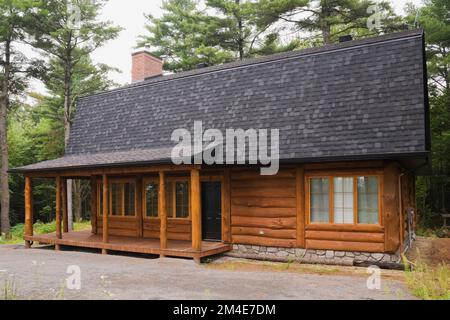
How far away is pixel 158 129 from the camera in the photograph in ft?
47.2

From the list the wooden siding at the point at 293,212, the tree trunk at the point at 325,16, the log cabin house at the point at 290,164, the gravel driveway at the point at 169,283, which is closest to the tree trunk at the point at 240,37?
the tree trunk at the point at 325,16

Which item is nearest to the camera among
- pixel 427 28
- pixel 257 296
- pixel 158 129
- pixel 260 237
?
pixel 257 296

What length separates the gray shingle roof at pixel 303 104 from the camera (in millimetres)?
10305

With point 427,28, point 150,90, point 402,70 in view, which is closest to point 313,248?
point 402,70

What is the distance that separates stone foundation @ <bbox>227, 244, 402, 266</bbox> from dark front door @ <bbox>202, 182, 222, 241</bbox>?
41.3 inches

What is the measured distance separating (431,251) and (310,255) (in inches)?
185

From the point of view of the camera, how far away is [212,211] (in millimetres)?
13117

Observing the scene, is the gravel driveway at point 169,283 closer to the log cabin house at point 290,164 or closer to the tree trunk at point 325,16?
the log cabin house at point 290,164

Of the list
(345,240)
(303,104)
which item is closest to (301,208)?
(345,240)

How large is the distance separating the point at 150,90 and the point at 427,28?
48.2 feet

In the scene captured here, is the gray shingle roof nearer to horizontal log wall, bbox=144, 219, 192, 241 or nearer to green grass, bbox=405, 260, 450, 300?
horizontal log wall, bbox=144, 219, 192, 241

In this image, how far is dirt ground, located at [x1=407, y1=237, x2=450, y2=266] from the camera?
11.4m

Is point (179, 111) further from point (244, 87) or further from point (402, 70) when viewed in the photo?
point (402, 70)

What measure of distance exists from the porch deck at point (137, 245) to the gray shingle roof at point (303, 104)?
265cm
